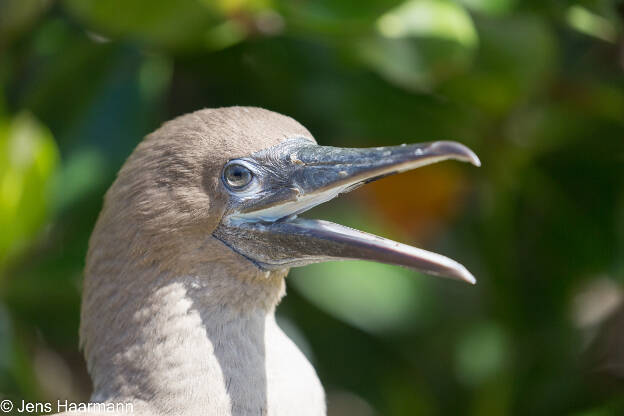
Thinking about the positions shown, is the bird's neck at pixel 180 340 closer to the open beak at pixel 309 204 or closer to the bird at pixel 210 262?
the bird at pixel 210 262

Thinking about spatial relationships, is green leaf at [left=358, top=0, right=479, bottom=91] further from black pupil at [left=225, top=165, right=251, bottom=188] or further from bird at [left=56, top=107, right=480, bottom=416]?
black pupil at [left=225, top=165, right=251, bottom=188]

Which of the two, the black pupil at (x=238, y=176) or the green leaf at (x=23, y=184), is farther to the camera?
the green leaf at (x=23, y=184)

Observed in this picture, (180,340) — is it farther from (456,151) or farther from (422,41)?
(422,41)

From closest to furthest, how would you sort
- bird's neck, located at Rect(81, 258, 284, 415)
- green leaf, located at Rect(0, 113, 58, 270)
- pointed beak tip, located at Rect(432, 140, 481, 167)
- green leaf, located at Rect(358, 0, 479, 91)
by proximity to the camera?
1. pointed beak tip, located at Rect(432, 140, 481, 167)
2. bird's neck, located at Rect(81, 258, 284, 415)
3. green leaf, located at Rect(358, 0, 479, 91)
4. green leaf, located at Rect(0, 113, 58, 270)

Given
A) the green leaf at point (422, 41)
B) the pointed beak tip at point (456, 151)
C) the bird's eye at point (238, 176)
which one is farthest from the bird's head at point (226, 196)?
the green leaf at point (422, 41)

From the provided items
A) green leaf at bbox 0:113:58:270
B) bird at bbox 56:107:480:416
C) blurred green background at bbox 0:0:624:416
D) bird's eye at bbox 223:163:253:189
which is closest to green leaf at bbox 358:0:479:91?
blurred green background at bbox 0:0:624:416

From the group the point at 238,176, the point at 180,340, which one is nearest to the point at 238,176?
the point at 238,176

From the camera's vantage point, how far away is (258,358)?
80.9 inches

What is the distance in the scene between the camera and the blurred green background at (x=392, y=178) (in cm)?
299

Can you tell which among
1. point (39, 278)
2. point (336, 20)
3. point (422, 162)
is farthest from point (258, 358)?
point (39, 278)

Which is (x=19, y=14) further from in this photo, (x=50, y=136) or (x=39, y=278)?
A: (x=39, y=278)

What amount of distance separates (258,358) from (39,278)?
1.38 metres

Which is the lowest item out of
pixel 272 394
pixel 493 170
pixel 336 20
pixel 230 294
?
pixel 272 394

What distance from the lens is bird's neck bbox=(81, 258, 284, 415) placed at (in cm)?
197
